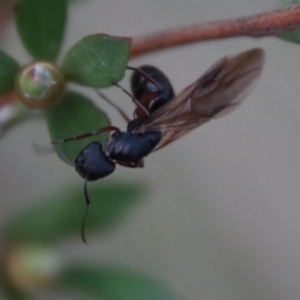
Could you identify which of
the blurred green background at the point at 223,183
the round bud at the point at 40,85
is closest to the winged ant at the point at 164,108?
the round bud at the point at 40,85

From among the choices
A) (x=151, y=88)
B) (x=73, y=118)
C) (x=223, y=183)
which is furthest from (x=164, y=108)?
(x=223, y=183)

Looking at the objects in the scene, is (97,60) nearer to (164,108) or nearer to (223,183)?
(164,108)

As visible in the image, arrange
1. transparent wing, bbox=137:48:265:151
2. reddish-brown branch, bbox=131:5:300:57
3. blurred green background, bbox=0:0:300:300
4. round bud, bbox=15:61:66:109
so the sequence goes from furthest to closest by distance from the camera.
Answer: blurred green background, bbox=0:0:300:300 → transparent wing, bbox=137:48:265:151 → round bud, bbox=15:61:66:109 → reddish-brown branch, bbox=131:5:300:57

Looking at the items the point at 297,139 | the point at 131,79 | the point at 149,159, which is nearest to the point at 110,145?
the point at 131,79

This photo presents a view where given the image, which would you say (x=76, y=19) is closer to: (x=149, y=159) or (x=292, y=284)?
(x=149, y=159)

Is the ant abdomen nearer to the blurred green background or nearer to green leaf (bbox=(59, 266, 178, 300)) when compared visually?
green leaf (bbox=(59, 266, 178, 300))

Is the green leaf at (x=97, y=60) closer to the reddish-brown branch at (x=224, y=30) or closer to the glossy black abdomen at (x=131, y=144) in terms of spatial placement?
the reddish-brown branch at (x=224, y=30)

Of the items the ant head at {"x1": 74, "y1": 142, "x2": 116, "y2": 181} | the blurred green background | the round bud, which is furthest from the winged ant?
the blurred green background
